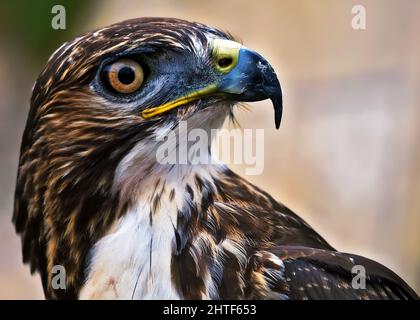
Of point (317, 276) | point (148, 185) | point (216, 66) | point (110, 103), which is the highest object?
point (216, 66)

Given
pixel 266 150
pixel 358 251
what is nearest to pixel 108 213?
pixel 266 150

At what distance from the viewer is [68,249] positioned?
2863 mm

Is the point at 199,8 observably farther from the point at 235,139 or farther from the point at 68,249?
the point at 68,249

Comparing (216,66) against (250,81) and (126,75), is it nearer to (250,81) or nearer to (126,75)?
(250,81)

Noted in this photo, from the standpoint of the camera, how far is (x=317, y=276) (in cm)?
279

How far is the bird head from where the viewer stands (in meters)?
2.75

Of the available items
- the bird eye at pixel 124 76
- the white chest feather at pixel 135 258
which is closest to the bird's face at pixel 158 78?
the bird eye at pixel 124 76

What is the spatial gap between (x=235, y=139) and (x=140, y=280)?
988 millimetres

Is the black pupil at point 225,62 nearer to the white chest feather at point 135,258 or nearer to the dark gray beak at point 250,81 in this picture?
the dark gray beak at point 250,81

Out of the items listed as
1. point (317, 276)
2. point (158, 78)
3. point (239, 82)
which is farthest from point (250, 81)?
point (317, 276)

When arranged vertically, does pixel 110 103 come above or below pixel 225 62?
below

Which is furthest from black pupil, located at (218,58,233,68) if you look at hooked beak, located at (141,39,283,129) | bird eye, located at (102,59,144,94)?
bird eye, located at (102,59,144,94)

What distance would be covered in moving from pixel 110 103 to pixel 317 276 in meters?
0.90

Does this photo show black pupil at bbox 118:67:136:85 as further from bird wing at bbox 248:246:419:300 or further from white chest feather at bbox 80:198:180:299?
bird wing at bbox 248:246:419:300
